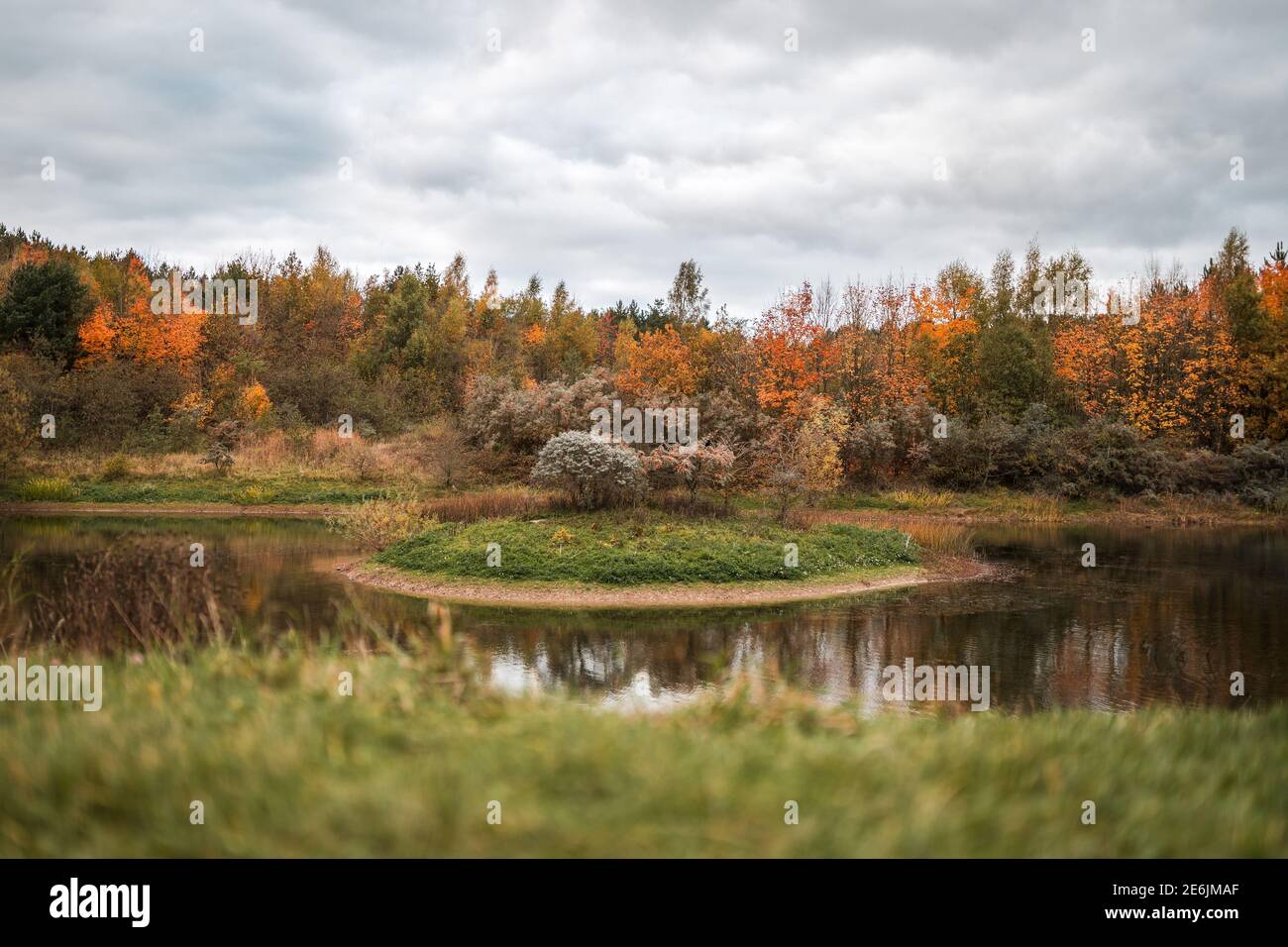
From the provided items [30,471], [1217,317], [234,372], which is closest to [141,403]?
[234,372]

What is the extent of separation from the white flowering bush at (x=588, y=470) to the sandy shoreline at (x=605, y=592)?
16.0 feet

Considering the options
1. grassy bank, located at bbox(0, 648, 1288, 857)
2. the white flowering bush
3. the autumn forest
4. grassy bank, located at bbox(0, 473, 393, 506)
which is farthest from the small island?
grassy bank, located at bbox(0, 473, 393, 506)

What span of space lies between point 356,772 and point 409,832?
0.62m

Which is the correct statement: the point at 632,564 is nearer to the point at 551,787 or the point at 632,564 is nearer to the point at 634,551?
the point at 634,551

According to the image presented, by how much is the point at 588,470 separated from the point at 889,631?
9335mm

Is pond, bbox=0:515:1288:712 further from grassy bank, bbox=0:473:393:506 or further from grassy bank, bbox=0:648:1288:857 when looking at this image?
grassy bank, bbox=0:473:393:506

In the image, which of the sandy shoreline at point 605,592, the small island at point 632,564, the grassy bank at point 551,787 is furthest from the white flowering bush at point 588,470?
the grassy bank at point 551,787

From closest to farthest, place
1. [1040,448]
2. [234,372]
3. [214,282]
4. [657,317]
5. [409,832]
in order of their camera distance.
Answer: [409,832], [1040,448], [234,372], [214,282], [657,317]

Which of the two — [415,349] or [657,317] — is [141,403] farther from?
[657,317]

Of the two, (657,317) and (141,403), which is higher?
(657,317)

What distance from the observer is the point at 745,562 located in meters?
19.4

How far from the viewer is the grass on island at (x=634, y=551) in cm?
1867

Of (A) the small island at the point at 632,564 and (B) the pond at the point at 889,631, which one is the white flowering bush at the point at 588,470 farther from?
(B) the pond at the point at 889,631
